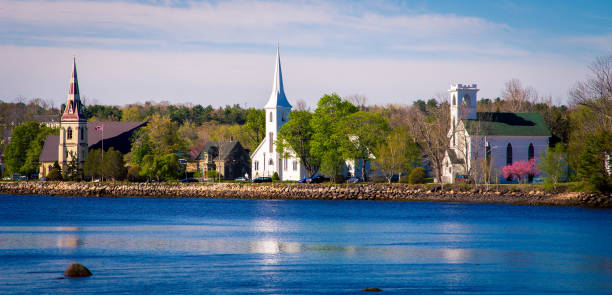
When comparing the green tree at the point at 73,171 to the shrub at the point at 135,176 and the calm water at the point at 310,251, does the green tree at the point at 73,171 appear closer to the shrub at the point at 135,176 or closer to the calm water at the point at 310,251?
the shrub at the point at 135,176

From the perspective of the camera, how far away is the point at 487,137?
→ 8488 centimetres

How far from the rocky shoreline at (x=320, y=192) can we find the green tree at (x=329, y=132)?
409 cm

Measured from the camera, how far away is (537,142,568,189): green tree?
238 ft

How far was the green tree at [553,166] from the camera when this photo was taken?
238 ft

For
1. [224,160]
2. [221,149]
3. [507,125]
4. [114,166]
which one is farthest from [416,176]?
[114,166]

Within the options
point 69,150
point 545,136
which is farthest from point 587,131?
point 69,150

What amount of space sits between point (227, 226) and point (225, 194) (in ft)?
124

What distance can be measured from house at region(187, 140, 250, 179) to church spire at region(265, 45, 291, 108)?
1097 cm

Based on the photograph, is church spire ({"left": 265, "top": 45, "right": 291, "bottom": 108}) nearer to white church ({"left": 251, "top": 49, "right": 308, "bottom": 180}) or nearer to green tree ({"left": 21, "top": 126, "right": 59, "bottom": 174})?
white church ({"left": 251, "top": 49, "right": 308, "bottom": 180})

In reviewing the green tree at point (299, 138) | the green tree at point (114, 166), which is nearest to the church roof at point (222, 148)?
the green tree at point (114, 166)

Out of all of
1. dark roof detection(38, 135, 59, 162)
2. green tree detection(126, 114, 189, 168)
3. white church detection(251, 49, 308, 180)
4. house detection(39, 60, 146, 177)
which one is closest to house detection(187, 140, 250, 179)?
green tree detection(126, 114, 189, 168)

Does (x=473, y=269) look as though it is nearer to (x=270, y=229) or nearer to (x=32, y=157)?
(x=270, y=229)

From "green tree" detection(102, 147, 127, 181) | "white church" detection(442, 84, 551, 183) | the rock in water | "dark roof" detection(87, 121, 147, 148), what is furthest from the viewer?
"dark roof" detection(87, 121, 147, 148)

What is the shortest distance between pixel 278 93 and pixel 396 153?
23395 millimetres
